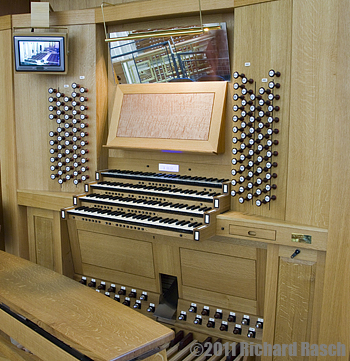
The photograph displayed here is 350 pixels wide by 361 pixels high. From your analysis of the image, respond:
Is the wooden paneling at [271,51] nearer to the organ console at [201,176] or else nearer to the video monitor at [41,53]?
the organ console at [201,176]

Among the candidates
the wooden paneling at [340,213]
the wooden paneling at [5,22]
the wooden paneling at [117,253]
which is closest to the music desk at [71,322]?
the wooden paneling at [117,253]

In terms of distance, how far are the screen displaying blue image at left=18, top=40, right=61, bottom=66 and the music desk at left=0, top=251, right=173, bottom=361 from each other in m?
1.95

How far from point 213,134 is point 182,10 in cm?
99

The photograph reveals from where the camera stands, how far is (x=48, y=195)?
160 inches

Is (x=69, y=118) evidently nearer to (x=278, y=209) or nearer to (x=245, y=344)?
(x=278, y=209)

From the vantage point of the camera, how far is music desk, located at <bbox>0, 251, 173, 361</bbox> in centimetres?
207

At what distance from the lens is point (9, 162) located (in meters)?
4.39

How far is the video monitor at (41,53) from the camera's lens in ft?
12.6

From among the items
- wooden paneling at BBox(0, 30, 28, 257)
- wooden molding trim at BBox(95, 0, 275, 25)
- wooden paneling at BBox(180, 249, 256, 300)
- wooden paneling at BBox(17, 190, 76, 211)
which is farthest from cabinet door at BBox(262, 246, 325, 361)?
wooden paneling at BBox(0, 30, 28, 257)

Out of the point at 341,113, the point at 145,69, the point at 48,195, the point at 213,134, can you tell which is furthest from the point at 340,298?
the point at 48,195

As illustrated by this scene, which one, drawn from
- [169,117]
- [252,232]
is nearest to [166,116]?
[169,117]

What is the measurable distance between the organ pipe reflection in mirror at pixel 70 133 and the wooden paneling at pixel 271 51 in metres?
1.51

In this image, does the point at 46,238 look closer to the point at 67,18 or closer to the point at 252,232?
the point at 67,18

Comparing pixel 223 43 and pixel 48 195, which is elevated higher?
pixel 223 43
